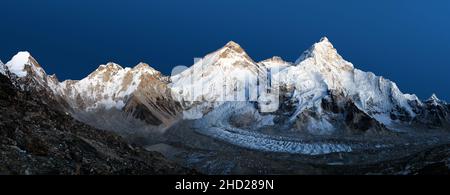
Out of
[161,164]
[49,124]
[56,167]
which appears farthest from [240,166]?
[56,167]

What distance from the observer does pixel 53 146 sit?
55.0 meters

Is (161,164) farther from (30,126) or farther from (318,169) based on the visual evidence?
(318,169)

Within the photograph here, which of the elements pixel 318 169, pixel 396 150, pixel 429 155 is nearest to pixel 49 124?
pixel 429 155

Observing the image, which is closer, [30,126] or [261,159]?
[30,126]

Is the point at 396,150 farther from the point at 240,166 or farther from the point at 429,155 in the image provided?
the point at 429,155

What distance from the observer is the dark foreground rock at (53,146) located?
4909cm

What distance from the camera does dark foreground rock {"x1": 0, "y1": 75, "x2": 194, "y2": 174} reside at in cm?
4909
